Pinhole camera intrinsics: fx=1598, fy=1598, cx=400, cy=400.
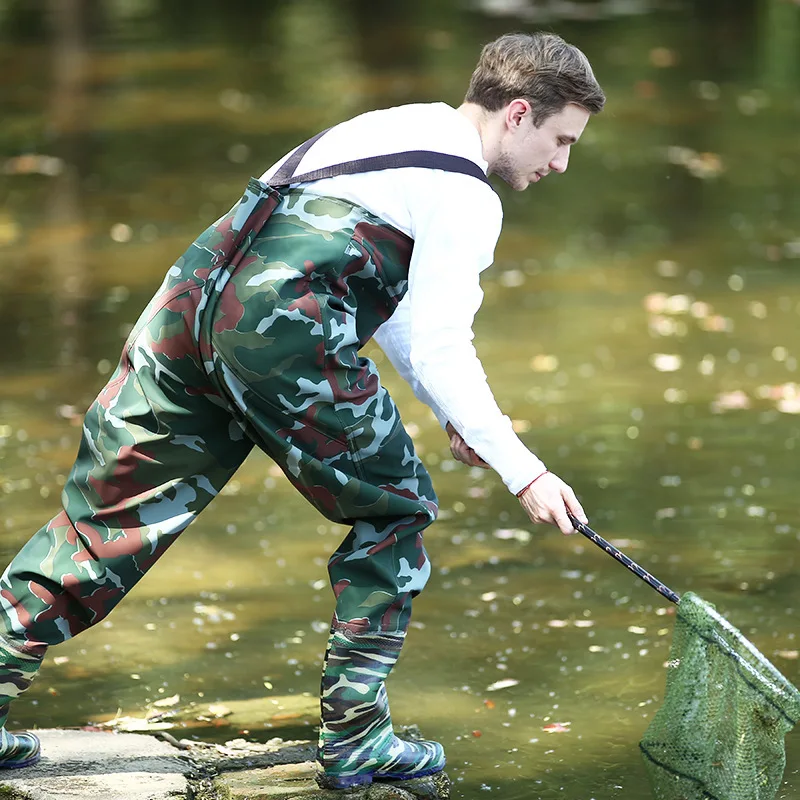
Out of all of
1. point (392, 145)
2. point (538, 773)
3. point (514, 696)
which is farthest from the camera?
point (514, 696)

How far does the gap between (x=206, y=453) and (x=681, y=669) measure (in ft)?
3.79

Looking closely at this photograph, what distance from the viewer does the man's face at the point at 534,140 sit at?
332 centimetres

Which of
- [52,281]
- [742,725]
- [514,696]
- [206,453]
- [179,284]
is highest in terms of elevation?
[179,284]

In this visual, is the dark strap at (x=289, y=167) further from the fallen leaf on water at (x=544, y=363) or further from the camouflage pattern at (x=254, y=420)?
the fallen leaf on water at (x=544, y=363)

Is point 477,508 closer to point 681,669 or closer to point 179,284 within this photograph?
point 681,669

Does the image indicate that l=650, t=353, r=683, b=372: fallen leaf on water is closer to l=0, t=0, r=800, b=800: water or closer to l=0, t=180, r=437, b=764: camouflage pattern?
l=0, t=0, r=800, b=800: water

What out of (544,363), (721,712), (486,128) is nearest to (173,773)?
(721,712)

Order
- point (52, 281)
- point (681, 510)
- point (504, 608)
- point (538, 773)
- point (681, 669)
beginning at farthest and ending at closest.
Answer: point (52, 281) → point (681, 510) → point (504, 608) → point (538, 773) → point (681, 669)

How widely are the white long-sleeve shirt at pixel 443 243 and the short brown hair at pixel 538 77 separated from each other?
11cm

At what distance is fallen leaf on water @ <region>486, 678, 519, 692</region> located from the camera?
4244mm

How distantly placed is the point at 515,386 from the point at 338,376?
3.56 meters

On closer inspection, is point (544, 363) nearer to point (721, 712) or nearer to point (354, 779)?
point (721, 712)

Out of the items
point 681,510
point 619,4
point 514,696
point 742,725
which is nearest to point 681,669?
point 742,725

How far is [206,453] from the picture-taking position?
3.35 meters
